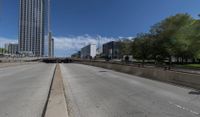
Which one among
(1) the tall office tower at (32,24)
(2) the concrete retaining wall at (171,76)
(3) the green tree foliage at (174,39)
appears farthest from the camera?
(1) the tall office tower at (32,24)

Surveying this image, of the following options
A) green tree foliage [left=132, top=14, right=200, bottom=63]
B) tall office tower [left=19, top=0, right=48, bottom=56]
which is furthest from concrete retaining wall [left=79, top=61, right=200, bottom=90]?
tall office tower [left=19, top=0, right=48, bottom=56]

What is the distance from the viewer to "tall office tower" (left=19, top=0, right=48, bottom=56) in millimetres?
152250

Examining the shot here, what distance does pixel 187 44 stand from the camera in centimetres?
6494

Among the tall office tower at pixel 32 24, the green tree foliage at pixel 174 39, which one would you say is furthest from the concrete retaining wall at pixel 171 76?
the tall office tower at pixel 32 24

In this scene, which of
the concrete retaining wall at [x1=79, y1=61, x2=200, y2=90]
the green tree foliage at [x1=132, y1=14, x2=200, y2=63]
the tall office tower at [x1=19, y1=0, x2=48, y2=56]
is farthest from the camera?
the tall office tower at [x1=19, y1=0, x2=48, y2=56]

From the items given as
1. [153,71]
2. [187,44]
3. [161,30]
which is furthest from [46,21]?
[153,71]

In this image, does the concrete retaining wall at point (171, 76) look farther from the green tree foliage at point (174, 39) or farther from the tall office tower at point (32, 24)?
the tall office tower at point (32, 24)

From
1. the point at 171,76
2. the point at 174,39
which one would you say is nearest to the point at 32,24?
the point at 174,39

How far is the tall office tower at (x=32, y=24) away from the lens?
5994 inches

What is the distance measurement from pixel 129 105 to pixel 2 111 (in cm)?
428

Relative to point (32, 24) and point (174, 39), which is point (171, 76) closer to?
point (174, 39)

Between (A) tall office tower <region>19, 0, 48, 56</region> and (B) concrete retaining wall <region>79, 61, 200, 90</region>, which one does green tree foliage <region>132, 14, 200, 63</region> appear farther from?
(A) tall office tower <region>19, 0, 48, 56</region>

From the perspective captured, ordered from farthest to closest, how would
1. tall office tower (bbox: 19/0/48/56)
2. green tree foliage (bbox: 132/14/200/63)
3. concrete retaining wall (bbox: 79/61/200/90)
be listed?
1. tall office tower (bbox: 19/0/48/56)
2. green tree foliage (bbox: 132/14/200/63)
3. concrete retaining wall (bbox: 79/61/200/90)

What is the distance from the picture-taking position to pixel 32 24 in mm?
158250
